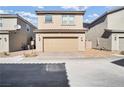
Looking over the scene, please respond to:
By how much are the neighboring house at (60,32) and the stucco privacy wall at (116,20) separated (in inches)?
161

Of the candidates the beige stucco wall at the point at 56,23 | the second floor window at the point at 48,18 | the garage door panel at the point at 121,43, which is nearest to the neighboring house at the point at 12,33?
the beige stucco wall at the point at 56,23

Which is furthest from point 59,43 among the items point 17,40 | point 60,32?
point 17,40

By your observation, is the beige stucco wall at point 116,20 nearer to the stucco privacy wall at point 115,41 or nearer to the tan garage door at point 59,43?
the stucco privacy wall at point 115,41

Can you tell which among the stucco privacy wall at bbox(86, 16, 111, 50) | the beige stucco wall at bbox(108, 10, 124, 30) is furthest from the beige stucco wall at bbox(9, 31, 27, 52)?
the beige stucco wall at bbox(108, 10, 124, 30)

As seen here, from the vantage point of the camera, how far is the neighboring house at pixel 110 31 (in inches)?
1145

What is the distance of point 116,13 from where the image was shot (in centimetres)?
3145

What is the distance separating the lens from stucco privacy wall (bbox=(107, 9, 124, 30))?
30828mm

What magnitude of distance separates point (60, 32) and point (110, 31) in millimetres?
6237

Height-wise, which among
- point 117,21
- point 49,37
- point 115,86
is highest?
point 117,21
